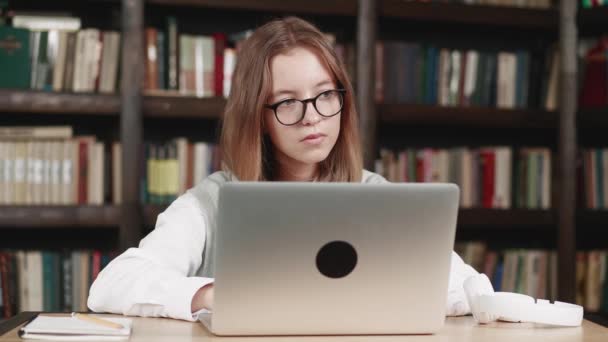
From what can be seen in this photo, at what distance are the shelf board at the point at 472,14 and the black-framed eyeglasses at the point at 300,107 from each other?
1.22 m

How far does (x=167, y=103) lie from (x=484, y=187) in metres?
1.22

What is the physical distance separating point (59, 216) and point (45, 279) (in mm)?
213

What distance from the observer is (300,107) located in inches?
54.5

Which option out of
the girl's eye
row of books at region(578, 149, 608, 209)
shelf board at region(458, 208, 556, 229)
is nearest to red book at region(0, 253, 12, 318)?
the girl's eye

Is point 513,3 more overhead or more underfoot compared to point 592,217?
more overhead

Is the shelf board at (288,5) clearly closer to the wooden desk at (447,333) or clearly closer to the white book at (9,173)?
the white book at (9,173)

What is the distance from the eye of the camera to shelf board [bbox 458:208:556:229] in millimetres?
2564

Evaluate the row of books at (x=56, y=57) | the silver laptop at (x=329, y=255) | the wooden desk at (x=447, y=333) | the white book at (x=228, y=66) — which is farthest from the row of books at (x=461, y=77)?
the silver laptop at (x=329, y=255)

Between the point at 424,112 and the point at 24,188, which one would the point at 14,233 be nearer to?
the point at 24,188

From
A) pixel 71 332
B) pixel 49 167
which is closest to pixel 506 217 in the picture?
pixel 49 167

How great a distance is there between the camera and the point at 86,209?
2.34 m

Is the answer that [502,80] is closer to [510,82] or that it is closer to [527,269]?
[510,82]

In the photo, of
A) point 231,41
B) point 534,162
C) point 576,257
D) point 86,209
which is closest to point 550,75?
point 534,162

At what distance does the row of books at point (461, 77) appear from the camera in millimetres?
2559
